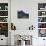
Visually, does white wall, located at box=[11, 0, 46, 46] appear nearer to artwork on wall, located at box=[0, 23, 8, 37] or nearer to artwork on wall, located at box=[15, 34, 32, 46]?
artwork on wall, located at box=[15, 34, 32, 46]

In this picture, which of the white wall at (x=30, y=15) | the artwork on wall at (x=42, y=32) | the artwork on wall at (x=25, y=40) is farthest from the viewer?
the artwork on wall at (x=42, y=32)

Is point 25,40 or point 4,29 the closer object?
point 25,40

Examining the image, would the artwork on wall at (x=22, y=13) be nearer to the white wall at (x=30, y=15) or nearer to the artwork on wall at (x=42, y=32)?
the white wall at (x=30, y=15)

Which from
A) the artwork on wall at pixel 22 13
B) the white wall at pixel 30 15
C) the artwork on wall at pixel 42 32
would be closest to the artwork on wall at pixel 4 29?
the white wall at pixel 30 15

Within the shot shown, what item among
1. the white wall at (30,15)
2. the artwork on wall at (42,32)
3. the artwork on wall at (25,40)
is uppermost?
the white wall at (30,15)

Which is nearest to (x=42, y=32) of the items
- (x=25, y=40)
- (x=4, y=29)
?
(x=25, y=40)

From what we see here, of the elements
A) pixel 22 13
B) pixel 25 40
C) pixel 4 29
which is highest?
pixel 22 13

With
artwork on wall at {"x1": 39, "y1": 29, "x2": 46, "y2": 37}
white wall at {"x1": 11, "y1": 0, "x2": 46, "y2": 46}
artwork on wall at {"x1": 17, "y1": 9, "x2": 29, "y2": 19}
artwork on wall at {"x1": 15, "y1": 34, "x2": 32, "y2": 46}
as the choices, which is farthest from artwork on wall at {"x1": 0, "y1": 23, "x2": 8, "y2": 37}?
artwork on wall at {"x1": 39, "y1": 29, "x2": 46, "y2": 37}

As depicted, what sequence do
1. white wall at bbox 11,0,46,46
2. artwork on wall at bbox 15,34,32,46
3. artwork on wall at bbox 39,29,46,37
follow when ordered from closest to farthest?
artwork on wall at bbox 15,34,32,46 < white wall at bbox 11,0,46,46 < artwork on wall at bbox 39,29,46,37

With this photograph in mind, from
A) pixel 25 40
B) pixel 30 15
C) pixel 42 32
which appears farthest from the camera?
pixel 42 32

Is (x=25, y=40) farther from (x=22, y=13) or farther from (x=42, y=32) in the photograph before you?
(x=22, y=13)

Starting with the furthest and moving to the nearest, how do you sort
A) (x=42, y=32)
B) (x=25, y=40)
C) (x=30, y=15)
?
(x=42, y=32) < (x=30, y=15) < (x=25, y=40)

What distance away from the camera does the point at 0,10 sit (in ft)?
22.7

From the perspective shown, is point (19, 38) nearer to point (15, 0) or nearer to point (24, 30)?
point (24, 30)
